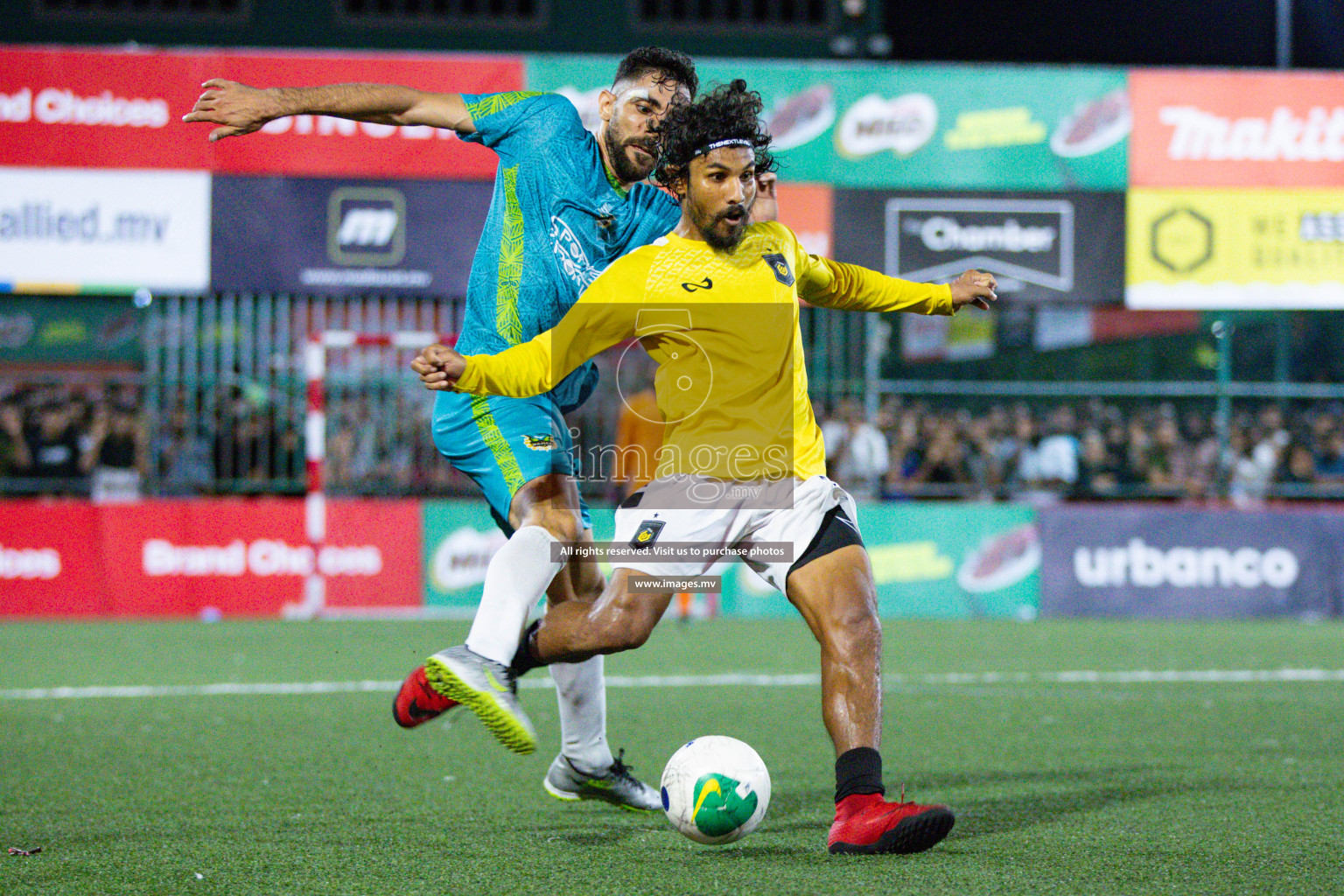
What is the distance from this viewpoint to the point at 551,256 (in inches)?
183

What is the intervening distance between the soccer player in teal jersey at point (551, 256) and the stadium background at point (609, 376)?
8299 millimetres

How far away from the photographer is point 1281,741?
6168 millimetres

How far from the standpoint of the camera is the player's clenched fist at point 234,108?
4246 millimetres

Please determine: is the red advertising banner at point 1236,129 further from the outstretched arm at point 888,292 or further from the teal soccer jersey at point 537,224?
the teal soccer jersey at point 537,224

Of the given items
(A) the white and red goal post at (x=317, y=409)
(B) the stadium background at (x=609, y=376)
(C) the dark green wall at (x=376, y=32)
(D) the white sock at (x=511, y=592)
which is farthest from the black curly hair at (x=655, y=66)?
(C) the dark green wall at (x=376, y=32)

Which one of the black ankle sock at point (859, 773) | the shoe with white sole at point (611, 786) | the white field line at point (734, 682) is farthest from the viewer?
the white field line at point (734, 682)

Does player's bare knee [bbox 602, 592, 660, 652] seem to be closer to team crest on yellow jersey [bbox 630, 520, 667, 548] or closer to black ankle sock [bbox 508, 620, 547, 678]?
team crest on yellow jersey [bbox 630, 520, 667, 548]

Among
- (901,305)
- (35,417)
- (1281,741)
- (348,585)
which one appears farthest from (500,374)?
(35,417)

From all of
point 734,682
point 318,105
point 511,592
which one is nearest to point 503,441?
point 511,592

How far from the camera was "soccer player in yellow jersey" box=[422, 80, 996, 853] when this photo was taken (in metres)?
4.02

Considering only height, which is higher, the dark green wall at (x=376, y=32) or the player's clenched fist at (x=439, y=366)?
the dark green wall at (x=376, y=32)

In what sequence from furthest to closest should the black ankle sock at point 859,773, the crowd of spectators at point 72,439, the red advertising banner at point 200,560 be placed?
the crowd of spectators at point 72,439 → the red advertising banner at point 200,560 → the black ankle sock at point 859,773

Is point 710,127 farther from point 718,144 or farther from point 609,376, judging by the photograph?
point 609,376

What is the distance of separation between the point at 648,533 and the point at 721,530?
0.22 metres
